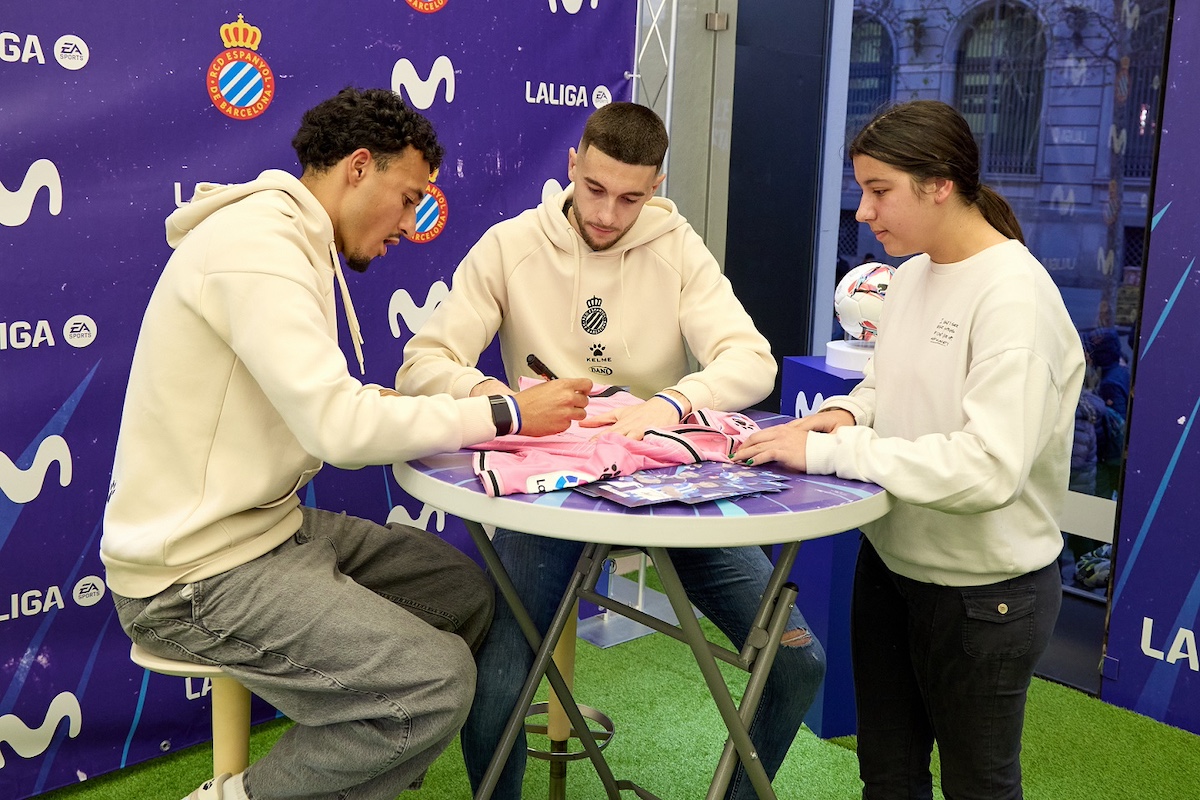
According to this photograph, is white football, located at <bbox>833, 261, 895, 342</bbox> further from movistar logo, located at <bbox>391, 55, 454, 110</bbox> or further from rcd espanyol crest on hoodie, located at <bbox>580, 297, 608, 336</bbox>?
movistar logo, located at <bbox>391, 55, 454, 110</bbox>

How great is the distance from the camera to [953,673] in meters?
1.76

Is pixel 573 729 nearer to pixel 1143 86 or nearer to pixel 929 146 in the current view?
pixel 929 146

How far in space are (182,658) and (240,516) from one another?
0.24 metres

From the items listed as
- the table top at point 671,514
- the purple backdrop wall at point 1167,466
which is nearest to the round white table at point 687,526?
the table top at point 671,514

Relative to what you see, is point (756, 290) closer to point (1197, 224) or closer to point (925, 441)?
point (1197, 224)

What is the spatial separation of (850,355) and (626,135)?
93 cm

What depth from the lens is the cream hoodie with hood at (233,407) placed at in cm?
166

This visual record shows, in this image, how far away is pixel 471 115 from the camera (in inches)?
119

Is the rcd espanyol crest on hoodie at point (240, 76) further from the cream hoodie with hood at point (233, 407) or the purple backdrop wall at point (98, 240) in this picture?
the cream hoodie with hood at point (233, 407)

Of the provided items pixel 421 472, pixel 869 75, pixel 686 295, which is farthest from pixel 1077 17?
pixel 421 472

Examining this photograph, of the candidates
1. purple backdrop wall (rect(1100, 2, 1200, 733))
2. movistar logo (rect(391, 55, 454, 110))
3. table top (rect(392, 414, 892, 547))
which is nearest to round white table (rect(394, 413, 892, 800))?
table top (rect(392, 414, 892, 547))

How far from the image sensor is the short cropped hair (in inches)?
87.5

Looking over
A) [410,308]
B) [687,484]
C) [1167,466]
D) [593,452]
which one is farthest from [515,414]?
[1167,466]

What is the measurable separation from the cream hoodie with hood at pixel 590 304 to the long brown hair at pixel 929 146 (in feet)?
2.15
